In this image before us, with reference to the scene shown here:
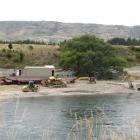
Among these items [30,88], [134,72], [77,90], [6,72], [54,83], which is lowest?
[134,72]

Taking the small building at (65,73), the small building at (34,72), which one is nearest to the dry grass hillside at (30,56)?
the small building at (65,73)

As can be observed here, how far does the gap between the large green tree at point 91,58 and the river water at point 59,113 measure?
17075 millimetres

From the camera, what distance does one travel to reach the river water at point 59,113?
38688 millimetres

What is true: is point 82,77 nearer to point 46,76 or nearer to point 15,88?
point 46,76

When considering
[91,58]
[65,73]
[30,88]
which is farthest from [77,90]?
[65,73]

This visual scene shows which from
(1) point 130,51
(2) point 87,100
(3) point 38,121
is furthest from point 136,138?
(1) point 130,51

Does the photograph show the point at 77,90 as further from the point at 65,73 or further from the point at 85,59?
the point at 65,73

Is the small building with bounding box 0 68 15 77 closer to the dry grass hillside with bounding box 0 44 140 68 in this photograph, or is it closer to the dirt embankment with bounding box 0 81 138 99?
the dry grass hillside with bounding box 0 44 140 68

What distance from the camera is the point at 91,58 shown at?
3762 inches

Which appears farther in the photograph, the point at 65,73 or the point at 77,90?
the point at 65,73

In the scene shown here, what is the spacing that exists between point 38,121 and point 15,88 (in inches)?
1406

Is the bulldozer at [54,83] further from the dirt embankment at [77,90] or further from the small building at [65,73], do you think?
the small building at [65,73]

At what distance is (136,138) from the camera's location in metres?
11.0

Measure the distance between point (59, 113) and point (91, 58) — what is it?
135 feet
